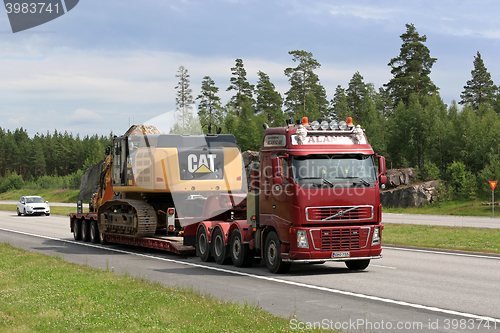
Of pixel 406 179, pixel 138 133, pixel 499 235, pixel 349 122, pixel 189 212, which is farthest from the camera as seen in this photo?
pixel 406 179

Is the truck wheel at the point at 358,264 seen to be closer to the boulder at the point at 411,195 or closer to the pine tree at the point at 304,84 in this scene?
the boulder at the point at 411,195

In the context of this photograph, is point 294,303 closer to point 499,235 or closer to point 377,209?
point 377,209

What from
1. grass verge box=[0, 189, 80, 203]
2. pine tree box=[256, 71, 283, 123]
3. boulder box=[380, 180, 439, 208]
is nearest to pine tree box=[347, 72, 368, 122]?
pine tree box=[256, 71, 283, 123]

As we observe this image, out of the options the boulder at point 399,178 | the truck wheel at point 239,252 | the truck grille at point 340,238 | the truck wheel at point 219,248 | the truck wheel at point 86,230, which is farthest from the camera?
the boulder at point 399,178

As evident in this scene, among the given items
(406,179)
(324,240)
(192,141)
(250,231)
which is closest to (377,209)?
(324,240)

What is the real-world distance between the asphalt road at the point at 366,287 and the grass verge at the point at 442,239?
76.6 inches

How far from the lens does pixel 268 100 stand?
91875 millimetres

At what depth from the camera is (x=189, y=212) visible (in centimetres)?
1777

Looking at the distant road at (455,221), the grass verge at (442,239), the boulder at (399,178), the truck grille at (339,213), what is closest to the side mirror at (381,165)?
the truck grille at (339,213)

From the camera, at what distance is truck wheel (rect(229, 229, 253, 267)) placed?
13945mm

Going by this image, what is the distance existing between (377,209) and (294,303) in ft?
13.9

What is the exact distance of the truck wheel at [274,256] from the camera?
12.7 metres

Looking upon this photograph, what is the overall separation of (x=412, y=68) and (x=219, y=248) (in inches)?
Result: 2588

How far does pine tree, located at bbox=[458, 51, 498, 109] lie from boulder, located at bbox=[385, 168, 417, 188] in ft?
81.8
